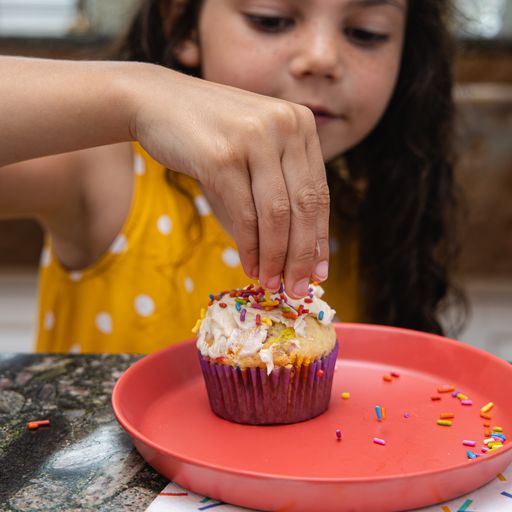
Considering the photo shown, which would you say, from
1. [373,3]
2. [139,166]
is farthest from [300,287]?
[139,166]

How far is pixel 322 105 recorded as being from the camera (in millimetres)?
1279

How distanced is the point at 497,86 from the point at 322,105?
1.25m

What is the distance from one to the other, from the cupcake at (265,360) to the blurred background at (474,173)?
1467 millimetres

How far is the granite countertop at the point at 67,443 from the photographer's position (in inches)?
25.4

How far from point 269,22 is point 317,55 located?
0.38 ft

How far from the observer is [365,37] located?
4.31 feet

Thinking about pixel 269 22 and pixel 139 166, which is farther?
pixel 139 166

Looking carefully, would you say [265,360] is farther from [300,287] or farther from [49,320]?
[49,320]

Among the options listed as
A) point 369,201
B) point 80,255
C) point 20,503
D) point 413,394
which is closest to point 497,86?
Answer: point 369,201

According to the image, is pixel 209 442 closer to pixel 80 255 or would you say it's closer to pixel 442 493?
pixel 442 493

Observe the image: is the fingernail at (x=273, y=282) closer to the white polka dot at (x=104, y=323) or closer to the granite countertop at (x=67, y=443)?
the granite countertop at (x=67, y=443)

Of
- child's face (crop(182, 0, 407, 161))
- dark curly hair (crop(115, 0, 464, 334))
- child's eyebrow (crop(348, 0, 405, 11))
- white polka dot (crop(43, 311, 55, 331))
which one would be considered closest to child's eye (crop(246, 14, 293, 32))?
child's face (crop(182, 0, 407, 161))

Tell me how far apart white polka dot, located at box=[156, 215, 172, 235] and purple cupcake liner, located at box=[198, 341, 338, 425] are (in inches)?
24.7

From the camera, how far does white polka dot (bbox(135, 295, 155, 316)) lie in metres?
1.45
